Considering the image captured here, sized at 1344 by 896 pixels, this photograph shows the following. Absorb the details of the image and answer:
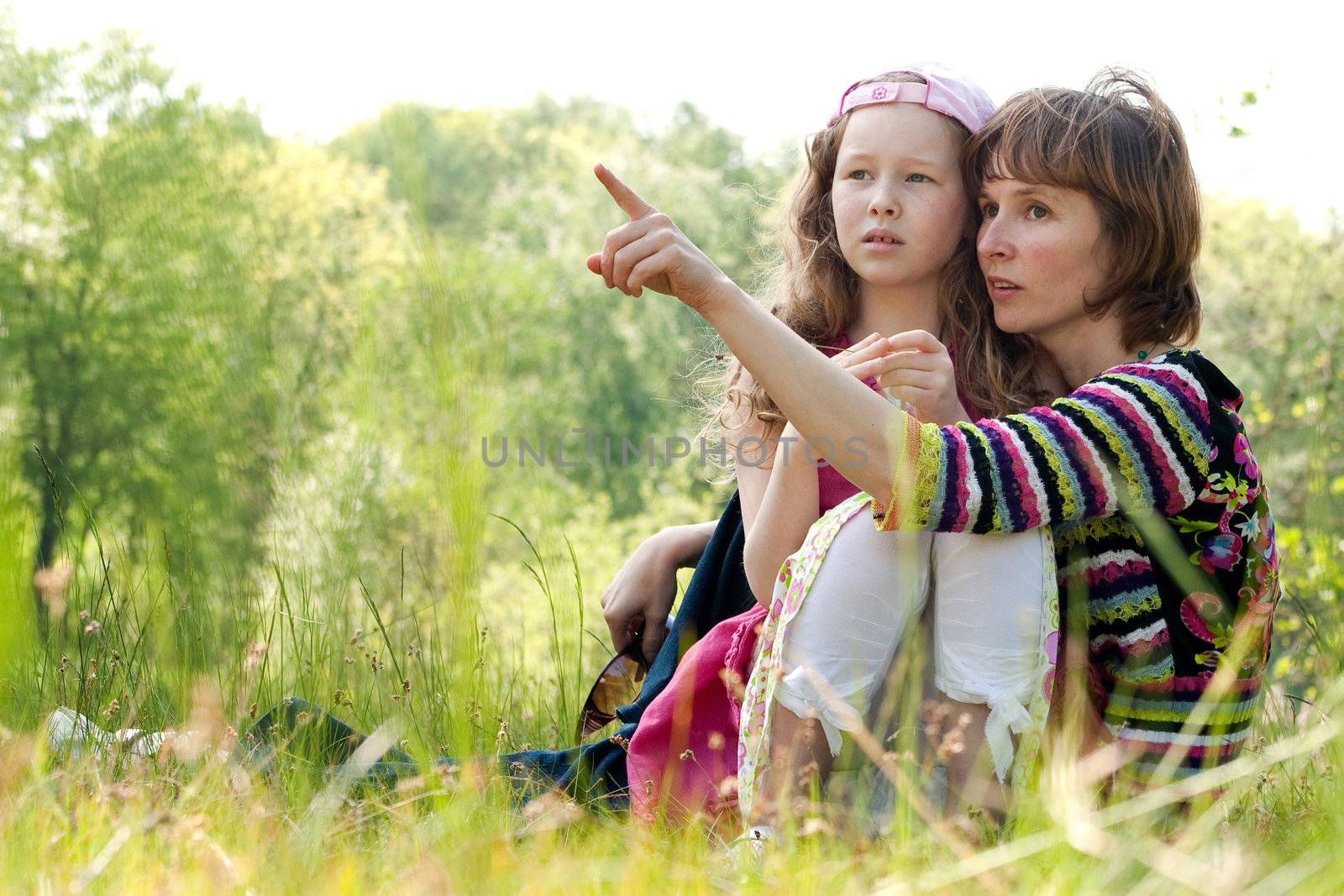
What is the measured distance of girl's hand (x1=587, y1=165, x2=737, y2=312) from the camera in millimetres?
1674

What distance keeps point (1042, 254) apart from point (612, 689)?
115cm

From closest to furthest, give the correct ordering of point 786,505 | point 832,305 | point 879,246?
point 786,505
point 879,246
point 832,305

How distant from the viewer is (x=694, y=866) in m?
1.37

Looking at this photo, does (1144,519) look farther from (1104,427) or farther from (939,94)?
(939,94)

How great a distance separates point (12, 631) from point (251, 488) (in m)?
11.3

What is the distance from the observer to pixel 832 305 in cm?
244

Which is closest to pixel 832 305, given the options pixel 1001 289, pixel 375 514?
pixel 1001 289

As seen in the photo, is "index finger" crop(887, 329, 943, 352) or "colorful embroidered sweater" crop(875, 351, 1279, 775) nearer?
"colorful embroidered sweater" crop(875, 351, 1279, 775)

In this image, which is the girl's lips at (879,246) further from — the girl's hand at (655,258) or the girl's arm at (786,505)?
the girl's hand at (655,258)

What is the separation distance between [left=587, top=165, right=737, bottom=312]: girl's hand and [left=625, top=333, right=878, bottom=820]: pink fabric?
575 mm

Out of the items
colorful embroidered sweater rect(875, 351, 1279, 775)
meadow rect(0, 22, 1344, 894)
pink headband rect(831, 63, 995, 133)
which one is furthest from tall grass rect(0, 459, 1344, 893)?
pink headband rect(831, 63, 995, 133)

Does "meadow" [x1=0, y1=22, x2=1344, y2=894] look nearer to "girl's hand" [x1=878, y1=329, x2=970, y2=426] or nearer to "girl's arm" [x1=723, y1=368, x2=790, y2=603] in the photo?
"girl's arm" [x1=723, y1=368, x2=790, y2=603]

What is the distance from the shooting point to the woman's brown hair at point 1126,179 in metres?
2.07

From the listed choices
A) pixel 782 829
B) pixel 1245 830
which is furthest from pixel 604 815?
pixel 1245 830
